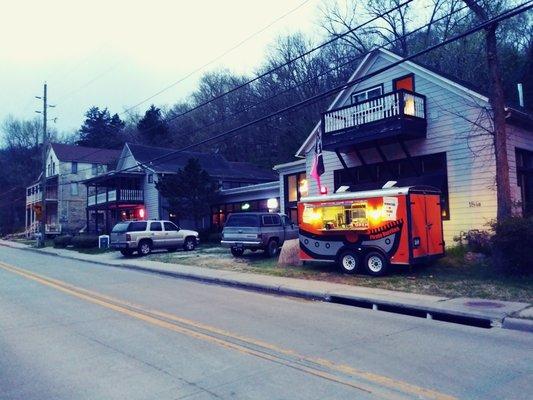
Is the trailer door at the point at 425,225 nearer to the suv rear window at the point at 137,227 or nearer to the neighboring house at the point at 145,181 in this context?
the suv rear window at the point at 137,227

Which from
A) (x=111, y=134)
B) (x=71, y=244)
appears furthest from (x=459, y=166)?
(x=111, y=134)

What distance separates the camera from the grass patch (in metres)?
10.8

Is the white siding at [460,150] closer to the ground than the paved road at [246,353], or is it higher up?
higher up

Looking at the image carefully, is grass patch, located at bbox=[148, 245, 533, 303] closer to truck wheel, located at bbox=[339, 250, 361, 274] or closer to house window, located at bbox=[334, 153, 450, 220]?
truck wheel, located at bbox=[339, 250, 361, 274]

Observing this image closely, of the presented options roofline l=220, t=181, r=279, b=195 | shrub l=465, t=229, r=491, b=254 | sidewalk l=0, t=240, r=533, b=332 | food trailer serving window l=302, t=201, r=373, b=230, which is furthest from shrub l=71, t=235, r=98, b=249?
shrub l=465, t=229, r=491, b=254

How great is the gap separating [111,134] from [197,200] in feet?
152

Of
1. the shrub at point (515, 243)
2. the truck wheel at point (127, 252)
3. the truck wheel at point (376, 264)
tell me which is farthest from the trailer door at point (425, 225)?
the truck wheel at point (127, 252)

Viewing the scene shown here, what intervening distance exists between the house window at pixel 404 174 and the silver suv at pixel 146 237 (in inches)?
407

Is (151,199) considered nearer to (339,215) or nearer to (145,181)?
(145,181)

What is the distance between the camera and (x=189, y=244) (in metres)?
27.3

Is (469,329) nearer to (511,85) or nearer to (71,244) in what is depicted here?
(511,85)

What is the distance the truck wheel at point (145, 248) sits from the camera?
24703 mm

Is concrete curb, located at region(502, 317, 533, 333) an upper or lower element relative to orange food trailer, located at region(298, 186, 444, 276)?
lower

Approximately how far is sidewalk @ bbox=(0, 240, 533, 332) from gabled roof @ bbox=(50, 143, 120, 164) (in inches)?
1779
